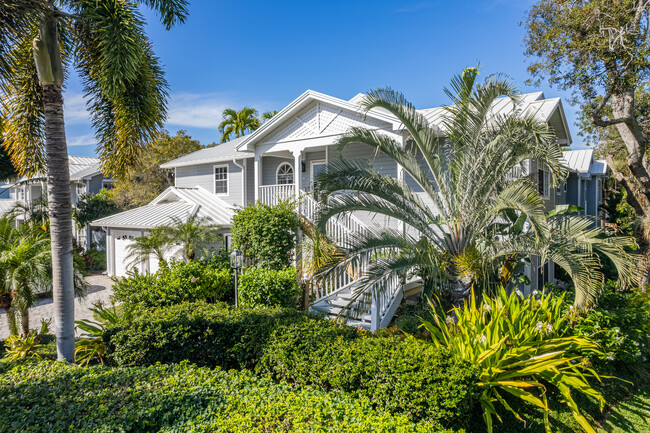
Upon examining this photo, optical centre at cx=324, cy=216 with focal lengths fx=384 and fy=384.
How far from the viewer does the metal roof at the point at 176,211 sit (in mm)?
15367

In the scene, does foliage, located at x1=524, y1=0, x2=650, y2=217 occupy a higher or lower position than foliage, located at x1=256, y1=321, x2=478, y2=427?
higher

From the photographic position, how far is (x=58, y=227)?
587 cm

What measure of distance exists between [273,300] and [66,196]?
4948 millimetres

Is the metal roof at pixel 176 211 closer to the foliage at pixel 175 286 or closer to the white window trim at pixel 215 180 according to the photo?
the white window trim at pixel 215 180

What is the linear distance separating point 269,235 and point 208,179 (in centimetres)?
916

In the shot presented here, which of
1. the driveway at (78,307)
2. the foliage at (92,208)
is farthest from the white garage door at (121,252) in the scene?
the foliage at (92,208)

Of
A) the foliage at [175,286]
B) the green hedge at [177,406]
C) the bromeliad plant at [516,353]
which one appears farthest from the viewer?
the foliage at [175,286]

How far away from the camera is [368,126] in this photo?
37.1 ft

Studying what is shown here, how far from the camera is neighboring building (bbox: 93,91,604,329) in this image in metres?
10.3

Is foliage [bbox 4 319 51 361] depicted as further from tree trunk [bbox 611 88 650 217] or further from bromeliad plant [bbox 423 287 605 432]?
tree trunk [bbox 611 88 650 217]

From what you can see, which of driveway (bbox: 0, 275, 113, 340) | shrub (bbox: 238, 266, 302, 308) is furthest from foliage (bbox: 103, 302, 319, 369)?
driveway (bbox: 0, 275, 113, 340)

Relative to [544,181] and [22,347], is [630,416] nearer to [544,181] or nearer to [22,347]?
[544,181]

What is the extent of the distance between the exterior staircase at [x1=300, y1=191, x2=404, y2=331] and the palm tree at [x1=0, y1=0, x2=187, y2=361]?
3875 millimetres

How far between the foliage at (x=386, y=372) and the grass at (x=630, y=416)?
2.86 meters
